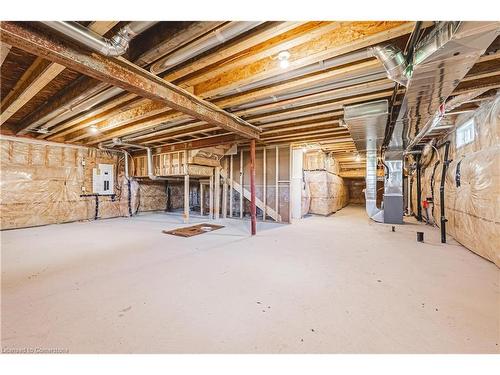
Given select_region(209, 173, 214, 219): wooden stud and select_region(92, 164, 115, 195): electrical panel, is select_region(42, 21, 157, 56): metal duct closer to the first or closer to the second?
select_region(209, 173, 214, 219): wooden stud

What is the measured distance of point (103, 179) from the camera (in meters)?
6.22

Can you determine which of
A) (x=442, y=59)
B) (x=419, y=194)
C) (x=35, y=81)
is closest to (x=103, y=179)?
(x=35, y=81)

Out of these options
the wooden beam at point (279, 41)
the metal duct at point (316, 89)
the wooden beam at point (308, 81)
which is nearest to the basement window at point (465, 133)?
the metal duct at point (316, 89)

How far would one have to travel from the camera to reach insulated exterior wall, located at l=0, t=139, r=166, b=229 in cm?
452

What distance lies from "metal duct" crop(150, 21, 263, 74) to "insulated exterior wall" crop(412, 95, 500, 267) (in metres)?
3.05

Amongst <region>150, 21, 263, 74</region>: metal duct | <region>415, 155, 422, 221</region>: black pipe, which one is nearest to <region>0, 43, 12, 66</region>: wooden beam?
<region>150, 21, 263, 74</region>: metal duct

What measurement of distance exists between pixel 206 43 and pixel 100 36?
741 mm

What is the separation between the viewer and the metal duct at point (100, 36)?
4.39ft

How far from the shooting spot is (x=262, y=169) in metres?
6.02

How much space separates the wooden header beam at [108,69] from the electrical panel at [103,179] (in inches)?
199

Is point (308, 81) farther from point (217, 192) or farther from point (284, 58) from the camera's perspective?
point (217, 192)

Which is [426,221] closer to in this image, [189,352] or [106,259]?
[189,352]

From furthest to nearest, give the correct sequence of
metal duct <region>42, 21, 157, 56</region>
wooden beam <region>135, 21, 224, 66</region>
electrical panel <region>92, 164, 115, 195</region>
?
electrical panel <region>92, 164, 115, 195</region>
wooden beam <region>135, 21, 224, 66</region>
metal duct <region>42, 21, 157, 56</region>

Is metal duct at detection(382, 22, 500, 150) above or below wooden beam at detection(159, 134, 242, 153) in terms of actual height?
below
